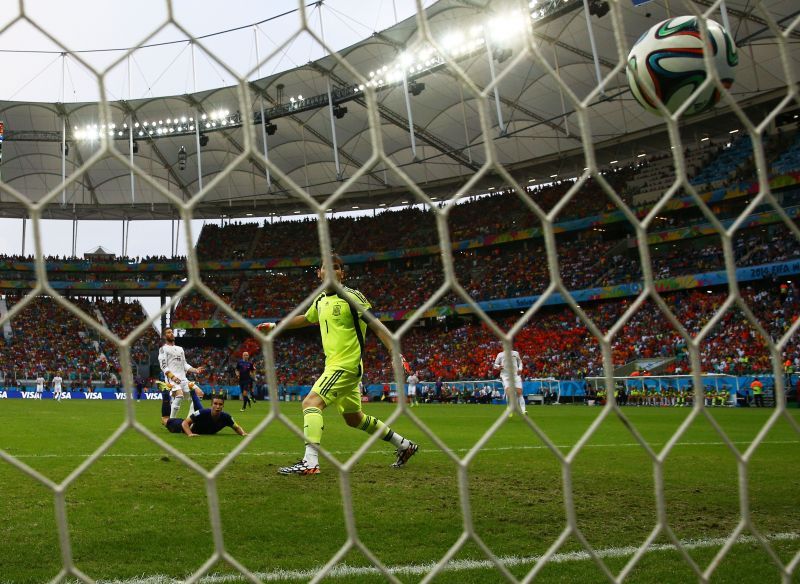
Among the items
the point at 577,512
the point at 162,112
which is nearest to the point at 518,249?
the point at 162,112

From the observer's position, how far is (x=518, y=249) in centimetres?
3656

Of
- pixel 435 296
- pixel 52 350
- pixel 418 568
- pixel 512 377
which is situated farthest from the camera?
pixel 52 350

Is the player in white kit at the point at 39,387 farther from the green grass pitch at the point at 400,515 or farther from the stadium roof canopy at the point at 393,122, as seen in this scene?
the green grass pitch at the point at 400,515

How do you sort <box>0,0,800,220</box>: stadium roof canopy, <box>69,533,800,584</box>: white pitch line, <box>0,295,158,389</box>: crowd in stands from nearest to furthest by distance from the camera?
1. <box>69,533,800,584</box>: white pitch line
2. <box>0,0,800,220</box>: stadium roof canopy
3. <box>0,295,158,389</box>: crowd in stands

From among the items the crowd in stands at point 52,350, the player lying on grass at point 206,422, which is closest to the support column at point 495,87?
the player lying on grass at point 206,422

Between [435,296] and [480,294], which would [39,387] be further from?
[435,296]

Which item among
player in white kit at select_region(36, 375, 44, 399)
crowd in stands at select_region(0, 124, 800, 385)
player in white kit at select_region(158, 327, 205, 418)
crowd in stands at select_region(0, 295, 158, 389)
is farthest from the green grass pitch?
crowd in stands at select_region(0, 295, 158, 389)

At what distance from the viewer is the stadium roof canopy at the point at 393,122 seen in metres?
24.7

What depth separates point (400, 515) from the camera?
341 cm

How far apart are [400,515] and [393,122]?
28683 millimetres

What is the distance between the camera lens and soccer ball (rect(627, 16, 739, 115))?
3.07 m

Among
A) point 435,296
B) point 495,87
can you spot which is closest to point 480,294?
point 495,87

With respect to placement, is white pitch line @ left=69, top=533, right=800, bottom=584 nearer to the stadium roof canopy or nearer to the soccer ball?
the soccer ball

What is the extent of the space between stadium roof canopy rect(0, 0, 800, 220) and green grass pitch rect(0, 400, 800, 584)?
18.1 meters
